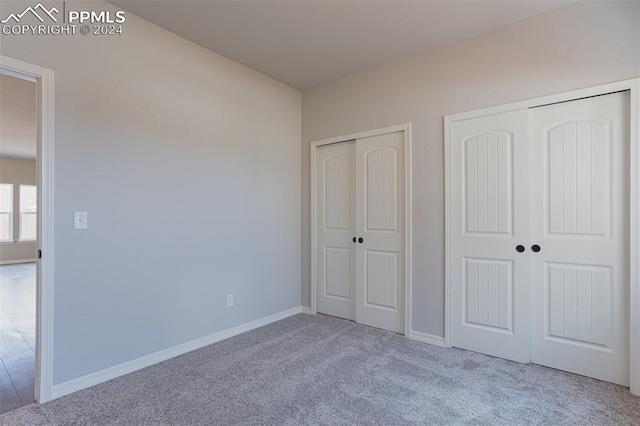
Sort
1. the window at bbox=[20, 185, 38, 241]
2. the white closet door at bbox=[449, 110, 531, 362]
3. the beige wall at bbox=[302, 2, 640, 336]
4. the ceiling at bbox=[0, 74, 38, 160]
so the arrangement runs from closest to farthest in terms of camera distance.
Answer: the beige wall at bbox=[302, 2, 640, 336] < the white closet door at bbox=[449, 110, 531, 362] < the ceiling at bbox=[0, 74, 38, 160] < the window at bbox=[20, 185, 38, 241]

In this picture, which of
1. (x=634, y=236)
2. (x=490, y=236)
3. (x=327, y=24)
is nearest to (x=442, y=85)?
(x=327, y=24)

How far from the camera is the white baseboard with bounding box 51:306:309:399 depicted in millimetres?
2095

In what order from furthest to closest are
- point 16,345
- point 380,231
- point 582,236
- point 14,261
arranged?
point 14,261
point 380,231
point 16,345
point 582,236

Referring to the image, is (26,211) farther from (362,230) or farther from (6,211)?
(362,230)

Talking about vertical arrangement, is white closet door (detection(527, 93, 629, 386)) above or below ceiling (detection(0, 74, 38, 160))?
below

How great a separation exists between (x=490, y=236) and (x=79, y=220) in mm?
3147

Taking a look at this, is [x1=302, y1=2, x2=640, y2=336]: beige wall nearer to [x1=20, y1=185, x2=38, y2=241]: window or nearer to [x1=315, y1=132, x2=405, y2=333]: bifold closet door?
[x1=315, y1=132, x2=405, y2=333]: bifold closet door

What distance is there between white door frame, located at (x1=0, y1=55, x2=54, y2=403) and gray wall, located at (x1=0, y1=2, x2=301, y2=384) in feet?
0.15

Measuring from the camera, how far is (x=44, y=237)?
78.7 inches

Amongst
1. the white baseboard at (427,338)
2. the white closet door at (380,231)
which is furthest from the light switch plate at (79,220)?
the white baseboard at (427,338)

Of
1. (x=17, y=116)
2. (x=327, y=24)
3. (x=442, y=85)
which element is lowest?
(x=442, y=85)


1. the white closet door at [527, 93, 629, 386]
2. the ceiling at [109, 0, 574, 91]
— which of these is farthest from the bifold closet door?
the white closet door at [527, 93, 629, 386]

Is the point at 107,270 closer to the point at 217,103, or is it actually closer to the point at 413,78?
the point at 217,103

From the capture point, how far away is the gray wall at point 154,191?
6.97 ft
